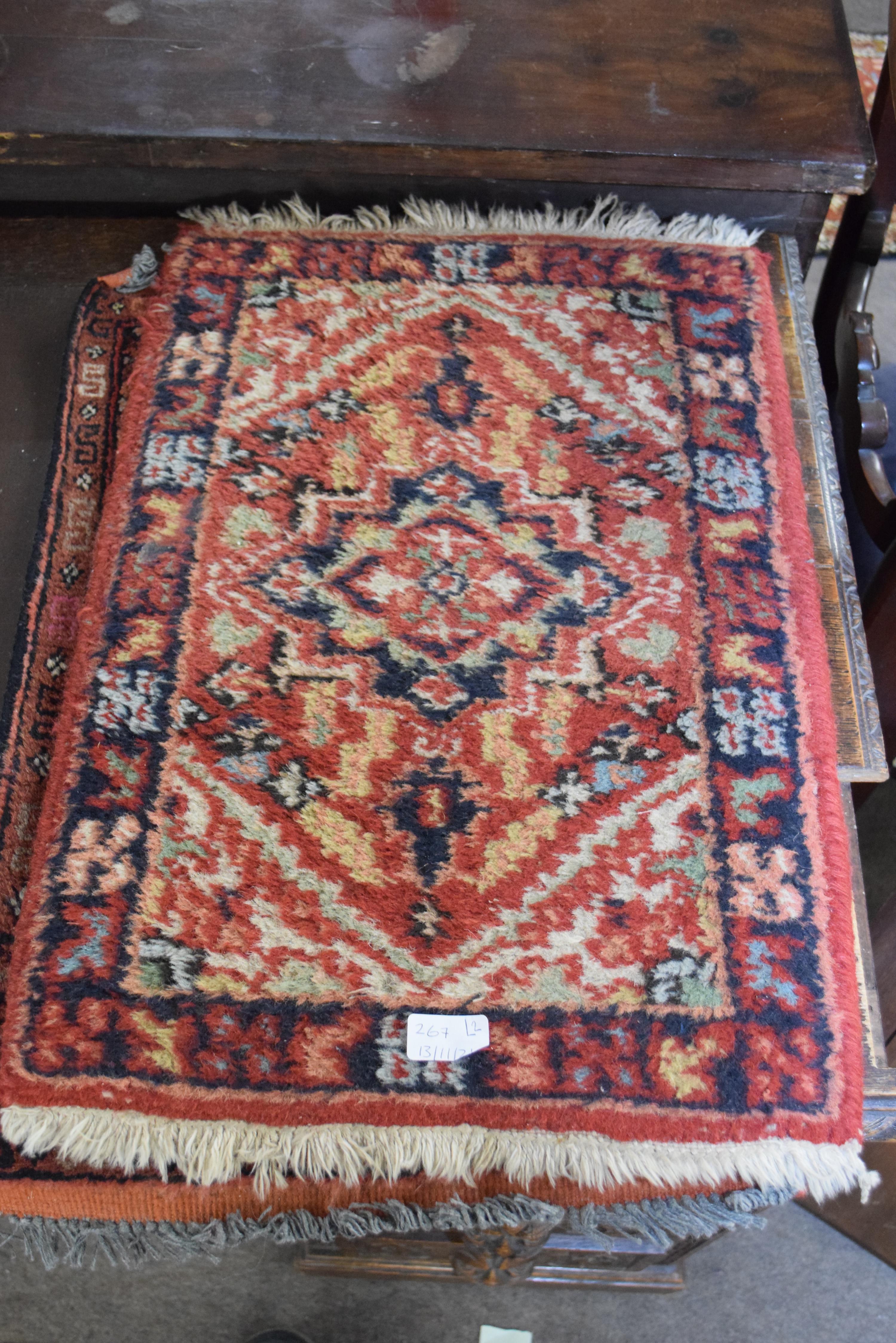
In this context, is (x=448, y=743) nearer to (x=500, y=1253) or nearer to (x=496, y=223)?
(x=500, y=1253)

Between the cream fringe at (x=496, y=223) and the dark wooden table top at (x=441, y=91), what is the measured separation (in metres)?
0.04

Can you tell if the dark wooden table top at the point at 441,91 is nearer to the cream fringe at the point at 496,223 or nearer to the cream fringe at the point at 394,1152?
the cream fringe at the point at 496,223

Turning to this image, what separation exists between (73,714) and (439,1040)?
0.51m

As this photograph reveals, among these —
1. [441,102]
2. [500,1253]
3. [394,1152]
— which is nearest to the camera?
[394,1152]

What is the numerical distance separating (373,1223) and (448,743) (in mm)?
466

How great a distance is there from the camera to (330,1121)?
0.95 m

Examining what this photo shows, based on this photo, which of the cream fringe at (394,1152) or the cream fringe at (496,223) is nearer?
the cream fringe at (394,1152)

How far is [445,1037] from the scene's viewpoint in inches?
38.3

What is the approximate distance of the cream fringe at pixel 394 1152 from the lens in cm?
94

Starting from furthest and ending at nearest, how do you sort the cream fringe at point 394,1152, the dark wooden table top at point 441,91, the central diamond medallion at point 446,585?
the dark wooden table top at point 441,91 → the central diamond medallion at point 446,585 → the cream fringe at point 394,1152

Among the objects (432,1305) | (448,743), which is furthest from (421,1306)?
(448,743)

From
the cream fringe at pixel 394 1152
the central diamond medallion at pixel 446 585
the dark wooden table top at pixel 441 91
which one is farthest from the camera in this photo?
the dark wooden table top at pixel 441 91

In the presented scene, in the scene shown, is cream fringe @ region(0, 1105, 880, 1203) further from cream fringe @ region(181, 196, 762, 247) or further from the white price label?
cream fringe @ region(181, 196, 762, 247)

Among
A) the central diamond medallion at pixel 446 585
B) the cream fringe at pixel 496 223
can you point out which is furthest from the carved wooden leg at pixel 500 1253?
the cream fringe at pixel 496 223
